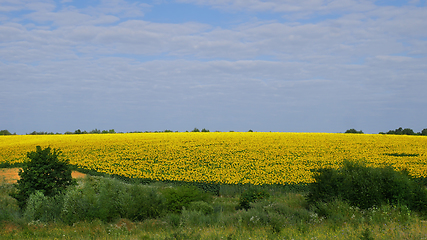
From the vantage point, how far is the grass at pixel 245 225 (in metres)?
7.81

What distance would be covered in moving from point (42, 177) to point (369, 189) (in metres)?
12.3

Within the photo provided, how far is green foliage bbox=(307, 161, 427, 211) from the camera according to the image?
39.2 feet

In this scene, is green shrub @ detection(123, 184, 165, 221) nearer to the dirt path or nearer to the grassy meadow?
the grassy meadow

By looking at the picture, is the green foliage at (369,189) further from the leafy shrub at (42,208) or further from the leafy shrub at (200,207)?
the leafy shrub at (42,208)

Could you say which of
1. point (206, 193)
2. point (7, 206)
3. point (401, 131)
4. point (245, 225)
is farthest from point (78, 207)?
point (401, 131)

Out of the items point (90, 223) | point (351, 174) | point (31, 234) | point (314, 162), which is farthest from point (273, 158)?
point (31, 234)

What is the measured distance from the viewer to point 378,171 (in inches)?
498

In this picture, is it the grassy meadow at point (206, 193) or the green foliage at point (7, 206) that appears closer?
the grassy meadow at point (206, 193)

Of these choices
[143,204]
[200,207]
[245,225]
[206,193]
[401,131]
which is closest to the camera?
[245,225]

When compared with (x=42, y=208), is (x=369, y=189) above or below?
above

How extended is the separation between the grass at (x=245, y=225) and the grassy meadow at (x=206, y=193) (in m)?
0.03

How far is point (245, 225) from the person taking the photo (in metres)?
9.70

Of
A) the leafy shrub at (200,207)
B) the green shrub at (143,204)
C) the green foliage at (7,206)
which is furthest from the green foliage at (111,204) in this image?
the green foliage at (7,206)

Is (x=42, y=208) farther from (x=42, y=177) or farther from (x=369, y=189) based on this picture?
(x=369, y=189)
